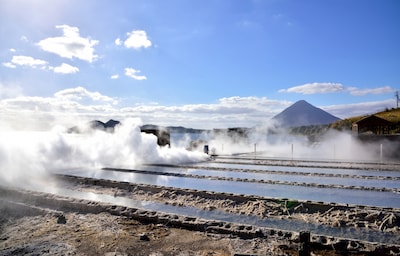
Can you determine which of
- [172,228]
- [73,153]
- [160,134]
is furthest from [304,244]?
[160,134]

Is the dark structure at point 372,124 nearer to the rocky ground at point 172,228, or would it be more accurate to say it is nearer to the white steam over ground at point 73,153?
the white steam over ground at point 73,153

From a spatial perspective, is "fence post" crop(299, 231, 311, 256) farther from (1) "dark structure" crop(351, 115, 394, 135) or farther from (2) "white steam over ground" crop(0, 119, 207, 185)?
(1) "dark structure" crop(351, 115, 394, 135)

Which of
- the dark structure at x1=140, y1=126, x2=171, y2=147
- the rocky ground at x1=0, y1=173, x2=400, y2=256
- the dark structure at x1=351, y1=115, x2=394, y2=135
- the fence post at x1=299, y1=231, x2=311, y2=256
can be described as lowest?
the rocky ground at x1=0, y1=173, x2=400, y2=256

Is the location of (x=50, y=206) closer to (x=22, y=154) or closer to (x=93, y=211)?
(x=93, y=211)

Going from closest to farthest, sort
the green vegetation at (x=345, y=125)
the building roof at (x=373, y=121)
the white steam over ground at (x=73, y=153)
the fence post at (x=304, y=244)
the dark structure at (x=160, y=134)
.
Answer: the fence post at (x=304, y=244) → the white steam over ground at (x=73, y=153) → the building roof at (x=373, y=121) → the dark structure at (x=160, y=134) → the green vegetation at (x=345, y=125)

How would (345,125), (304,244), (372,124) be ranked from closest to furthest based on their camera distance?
1. (304,244)
2. (372,124)
3. (345,125)

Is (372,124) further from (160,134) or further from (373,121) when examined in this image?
(160,134)

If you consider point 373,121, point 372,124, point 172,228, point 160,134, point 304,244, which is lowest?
point 172,228

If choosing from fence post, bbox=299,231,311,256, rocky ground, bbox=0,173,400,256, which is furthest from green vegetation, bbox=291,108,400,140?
fence post, bbox=299,231,311,256

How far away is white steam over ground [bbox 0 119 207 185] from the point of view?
52.1ft

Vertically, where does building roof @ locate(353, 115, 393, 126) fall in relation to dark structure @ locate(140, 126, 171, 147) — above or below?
above

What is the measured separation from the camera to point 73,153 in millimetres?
21703

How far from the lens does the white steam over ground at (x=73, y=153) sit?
15.9 meters

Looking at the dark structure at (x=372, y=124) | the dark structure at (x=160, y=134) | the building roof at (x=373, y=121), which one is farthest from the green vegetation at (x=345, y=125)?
the dark structure at (x=160, y=134)
